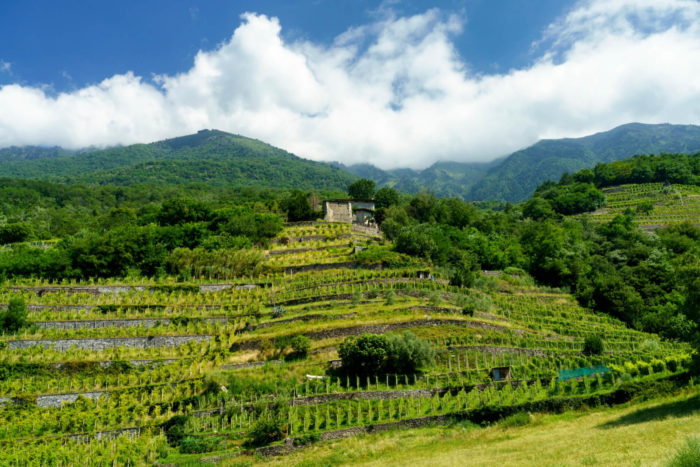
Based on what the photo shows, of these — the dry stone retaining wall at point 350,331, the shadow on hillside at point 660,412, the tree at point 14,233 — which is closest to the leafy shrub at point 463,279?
the dry stone retaining wall at point 350,331

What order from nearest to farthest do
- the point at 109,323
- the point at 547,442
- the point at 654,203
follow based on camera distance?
1. the point at 547,442
2. the point at 109,323
3. the point at 654,203

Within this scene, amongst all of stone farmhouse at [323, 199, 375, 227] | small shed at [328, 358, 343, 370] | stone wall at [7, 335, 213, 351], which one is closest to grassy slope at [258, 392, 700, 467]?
small shed at [328, 358, 343, 370]

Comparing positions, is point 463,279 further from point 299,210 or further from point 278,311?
point 299,210

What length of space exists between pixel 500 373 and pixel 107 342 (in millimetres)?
29098

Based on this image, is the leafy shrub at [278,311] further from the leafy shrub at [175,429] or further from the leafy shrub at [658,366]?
the leafy shrub at [658,366]

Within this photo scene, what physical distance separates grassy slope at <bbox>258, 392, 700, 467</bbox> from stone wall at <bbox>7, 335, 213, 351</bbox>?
629 inches

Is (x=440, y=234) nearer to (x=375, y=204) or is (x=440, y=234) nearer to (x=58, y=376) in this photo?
(x=375, y=204)

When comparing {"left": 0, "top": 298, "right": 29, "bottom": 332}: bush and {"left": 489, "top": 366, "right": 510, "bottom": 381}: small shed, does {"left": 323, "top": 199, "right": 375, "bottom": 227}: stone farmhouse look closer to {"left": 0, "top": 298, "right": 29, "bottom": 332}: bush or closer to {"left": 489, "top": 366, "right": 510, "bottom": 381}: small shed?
{"left": 0, "top": 298, "right": 29, "bottom": 332}: bush

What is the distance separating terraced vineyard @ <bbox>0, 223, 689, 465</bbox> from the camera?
2242 centimetres

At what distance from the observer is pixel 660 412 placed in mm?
17031

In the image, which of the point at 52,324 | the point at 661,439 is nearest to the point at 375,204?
the point at 52,324

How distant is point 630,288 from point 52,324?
181ft

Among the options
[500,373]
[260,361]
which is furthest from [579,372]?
[260,361]

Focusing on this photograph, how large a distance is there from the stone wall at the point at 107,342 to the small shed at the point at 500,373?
2158cm
